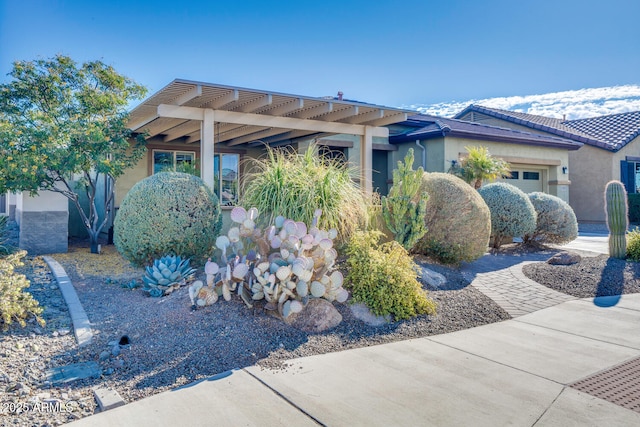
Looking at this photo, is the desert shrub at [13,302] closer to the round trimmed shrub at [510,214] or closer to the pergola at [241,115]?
the pergola at [241,115]

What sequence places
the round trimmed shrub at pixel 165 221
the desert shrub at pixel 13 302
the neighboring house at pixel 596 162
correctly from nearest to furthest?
the desert shrub at pixel 13 302, the round trimmed shrub at pixel 165 221, the neighboring house at pixel 596 162

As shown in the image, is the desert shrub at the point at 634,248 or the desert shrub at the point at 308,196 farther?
the desert shrub at the point at 634,248

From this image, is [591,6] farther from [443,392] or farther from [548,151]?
[443,392]

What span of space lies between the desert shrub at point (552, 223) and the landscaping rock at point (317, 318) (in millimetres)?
8172

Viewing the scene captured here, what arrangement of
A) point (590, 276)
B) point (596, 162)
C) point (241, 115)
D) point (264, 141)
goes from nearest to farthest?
1. point (590, 276)
2. point (241, 115)
3. point (264, 141)
4. point (596, 162)

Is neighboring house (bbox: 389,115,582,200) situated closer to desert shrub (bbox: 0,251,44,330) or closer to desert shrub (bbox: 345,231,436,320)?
desert shrub (bbox: 345,231,436,320)

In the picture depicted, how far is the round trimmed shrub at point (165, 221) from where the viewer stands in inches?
277

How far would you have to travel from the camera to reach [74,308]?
5574 millimetres

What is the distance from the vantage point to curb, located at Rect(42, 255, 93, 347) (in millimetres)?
4668

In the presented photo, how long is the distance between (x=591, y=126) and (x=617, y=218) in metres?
17.2

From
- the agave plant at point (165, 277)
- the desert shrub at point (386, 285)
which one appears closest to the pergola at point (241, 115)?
the agave plant at point (165, 277)

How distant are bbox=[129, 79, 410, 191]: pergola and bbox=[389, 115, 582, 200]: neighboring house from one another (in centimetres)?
342

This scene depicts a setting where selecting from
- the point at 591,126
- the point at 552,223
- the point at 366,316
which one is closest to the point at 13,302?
the point at 366,316

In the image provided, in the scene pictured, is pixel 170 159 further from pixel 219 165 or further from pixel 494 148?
pixel 494 148
